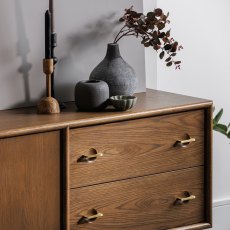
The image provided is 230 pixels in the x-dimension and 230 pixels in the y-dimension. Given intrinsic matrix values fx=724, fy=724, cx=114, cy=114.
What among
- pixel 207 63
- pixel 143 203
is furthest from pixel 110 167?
pixel 207 63

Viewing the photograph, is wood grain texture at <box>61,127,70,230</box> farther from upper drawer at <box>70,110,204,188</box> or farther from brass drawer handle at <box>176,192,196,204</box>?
brass drawer handle at <box>176,192,196,204</box>

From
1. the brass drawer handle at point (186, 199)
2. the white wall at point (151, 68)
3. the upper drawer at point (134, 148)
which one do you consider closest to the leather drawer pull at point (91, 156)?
the upper drawer at point (134, 148)

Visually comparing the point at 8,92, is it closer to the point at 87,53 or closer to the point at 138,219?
the point at 87,53

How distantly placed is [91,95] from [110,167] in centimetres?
23

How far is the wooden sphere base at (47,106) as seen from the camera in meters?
2.16

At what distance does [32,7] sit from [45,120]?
398mm

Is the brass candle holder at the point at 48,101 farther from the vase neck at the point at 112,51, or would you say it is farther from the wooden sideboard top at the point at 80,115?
the vase neck at the point at 112,51

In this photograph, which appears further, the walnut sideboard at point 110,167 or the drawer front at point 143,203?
the drawer front at point 143,203

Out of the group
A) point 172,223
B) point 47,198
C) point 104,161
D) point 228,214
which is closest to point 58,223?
point 47,198

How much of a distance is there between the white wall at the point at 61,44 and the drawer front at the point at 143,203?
0.37 metres

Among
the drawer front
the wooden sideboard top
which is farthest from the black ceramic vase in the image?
the drawer front

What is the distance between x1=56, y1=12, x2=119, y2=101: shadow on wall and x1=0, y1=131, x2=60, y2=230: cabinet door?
13.7 inches

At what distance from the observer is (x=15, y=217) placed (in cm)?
202

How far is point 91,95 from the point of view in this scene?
7.20 feet
